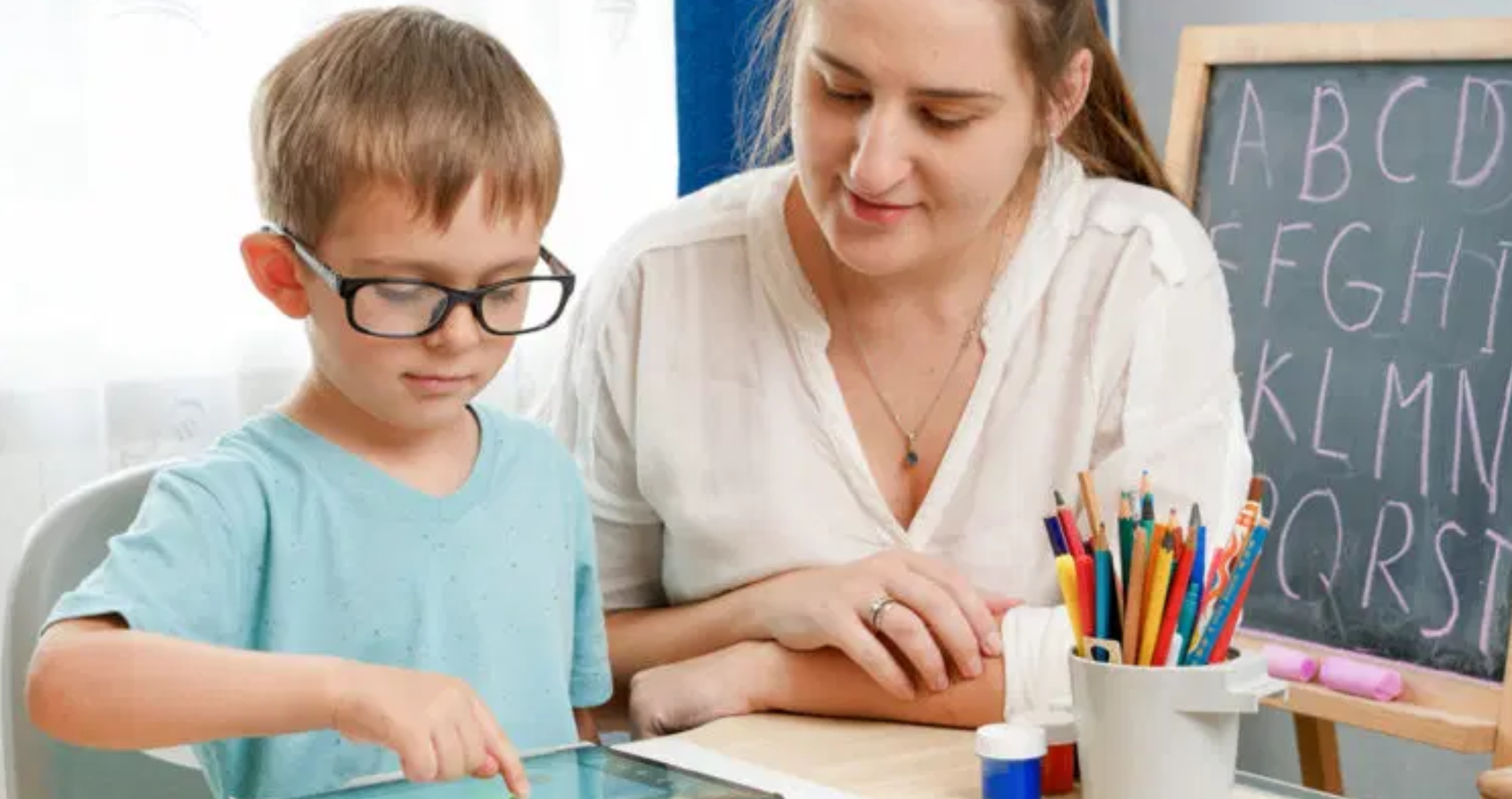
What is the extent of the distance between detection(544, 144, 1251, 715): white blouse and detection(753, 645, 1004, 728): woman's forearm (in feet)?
0.60

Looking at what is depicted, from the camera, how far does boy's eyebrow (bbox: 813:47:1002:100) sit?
1438 mm

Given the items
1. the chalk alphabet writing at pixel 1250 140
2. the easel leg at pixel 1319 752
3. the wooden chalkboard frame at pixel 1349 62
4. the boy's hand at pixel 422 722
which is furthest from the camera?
the chalk alphabet writing at pixel 1250 140

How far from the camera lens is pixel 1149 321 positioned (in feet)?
5.29

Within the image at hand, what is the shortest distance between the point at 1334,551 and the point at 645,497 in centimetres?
92

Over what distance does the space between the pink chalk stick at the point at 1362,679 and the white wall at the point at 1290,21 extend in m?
0.49

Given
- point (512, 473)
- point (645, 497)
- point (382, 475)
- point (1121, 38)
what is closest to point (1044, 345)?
point (645, 497)

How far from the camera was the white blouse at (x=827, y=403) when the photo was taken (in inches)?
63.1

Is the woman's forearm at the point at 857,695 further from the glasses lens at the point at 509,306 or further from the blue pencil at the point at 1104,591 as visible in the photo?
the glasses lens at the point at 509,306

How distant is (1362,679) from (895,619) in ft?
2.85

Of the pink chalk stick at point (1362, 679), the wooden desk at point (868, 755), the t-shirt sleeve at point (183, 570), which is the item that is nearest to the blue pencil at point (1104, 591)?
the wooden desk at point (868, 755)

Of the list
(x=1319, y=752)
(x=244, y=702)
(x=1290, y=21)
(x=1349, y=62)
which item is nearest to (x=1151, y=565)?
(x=244, y=702)

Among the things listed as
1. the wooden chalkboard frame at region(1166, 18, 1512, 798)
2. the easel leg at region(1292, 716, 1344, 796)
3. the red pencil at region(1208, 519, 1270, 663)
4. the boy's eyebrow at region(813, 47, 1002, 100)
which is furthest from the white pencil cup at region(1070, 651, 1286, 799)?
the easel leg at region(1292, 716, 1344, 796)

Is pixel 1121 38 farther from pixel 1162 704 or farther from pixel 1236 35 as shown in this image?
pixel 1162 704

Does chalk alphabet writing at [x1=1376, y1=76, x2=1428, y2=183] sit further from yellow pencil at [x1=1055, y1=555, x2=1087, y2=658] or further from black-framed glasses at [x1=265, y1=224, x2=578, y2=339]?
black-framed glasses at [x1=265, y1=224, x2=578, y2=339]
